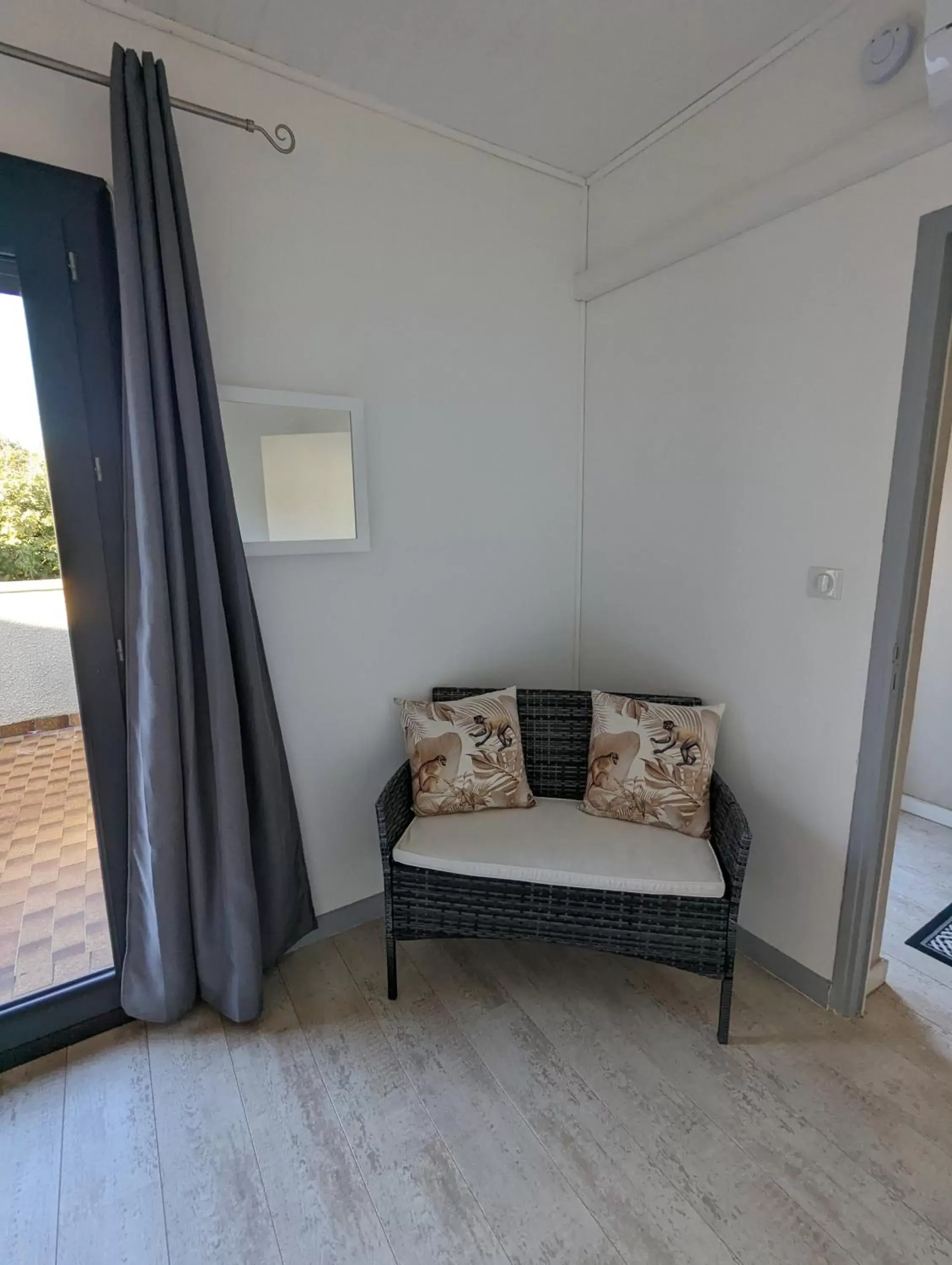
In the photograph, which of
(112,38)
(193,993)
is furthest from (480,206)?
(193,993)

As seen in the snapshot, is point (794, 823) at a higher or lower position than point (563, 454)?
lower

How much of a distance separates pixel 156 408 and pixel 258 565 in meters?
0.50

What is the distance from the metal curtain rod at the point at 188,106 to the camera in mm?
1342

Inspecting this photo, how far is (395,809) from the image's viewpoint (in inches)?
73.3

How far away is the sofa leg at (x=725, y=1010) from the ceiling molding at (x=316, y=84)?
8.63ft

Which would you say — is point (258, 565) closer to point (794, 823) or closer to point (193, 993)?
point (193, 993)

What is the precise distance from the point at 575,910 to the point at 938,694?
216 cm

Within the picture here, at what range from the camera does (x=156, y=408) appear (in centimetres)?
147

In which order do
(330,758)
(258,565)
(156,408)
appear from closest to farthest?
(156,408), (258,565), (330,758)

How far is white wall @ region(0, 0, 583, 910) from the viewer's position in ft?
5.35

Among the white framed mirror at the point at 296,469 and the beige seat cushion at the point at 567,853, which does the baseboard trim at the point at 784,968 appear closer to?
the beige seat cushion at the point at 567,853

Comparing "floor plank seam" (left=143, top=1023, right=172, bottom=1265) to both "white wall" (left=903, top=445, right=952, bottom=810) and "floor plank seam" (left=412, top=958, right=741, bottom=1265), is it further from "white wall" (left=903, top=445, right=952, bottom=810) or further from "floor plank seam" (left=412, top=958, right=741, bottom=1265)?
"white wall" (left=903, top=445, right=952, bottom=810)

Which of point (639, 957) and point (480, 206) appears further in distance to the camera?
point (480, 206)

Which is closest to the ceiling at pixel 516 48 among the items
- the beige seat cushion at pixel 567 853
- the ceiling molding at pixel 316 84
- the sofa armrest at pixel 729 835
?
the ceiling molding at pixel 316 84
